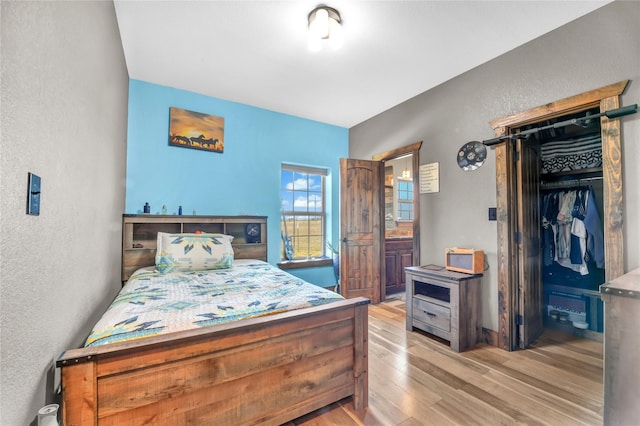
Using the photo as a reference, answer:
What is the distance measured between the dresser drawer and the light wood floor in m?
0.18

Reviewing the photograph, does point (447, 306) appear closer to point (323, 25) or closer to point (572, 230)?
point (572, 230)

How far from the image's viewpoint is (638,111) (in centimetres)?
181

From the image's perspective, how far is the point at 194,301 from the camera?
1.60 metres

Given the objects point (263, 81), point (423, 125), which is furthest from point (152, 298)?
point (423, 125)

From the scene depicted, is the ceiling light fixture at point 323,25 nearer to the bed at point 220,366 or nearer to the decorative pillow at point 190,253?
the bed at point 220,366

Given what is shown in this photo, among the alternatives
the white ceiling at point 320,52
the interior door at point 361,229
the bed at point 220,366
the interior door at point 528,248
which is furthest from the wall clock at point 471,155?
the bed at point 220,366

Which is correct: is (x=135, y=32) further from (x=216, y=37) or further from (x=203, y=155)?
(x=203, y=155)

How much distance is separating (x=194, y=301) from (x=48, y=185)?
2.98ft

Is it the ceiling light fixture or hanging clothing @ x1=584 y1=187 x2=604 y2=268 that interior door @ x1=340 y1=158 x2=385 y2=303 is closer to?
the ceiling light fixture

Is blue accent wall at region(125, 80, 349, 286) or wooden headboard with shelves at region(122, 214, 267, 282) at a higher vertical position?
blue accent wall at region(125, 80, 349, 286)

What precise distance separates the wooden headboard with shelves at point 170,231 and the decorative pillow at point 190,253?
1.19ft

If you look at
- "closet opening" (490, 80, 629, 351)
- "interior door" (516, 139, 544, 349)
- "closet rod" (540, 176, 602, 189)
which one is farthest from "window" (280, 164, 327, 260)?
"closet rod" (540, 176, 602, 189)

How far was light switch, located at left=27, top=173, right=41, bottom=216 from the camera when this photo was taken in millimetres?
858

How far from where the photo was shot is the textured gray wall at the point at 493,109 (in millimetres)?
1847
